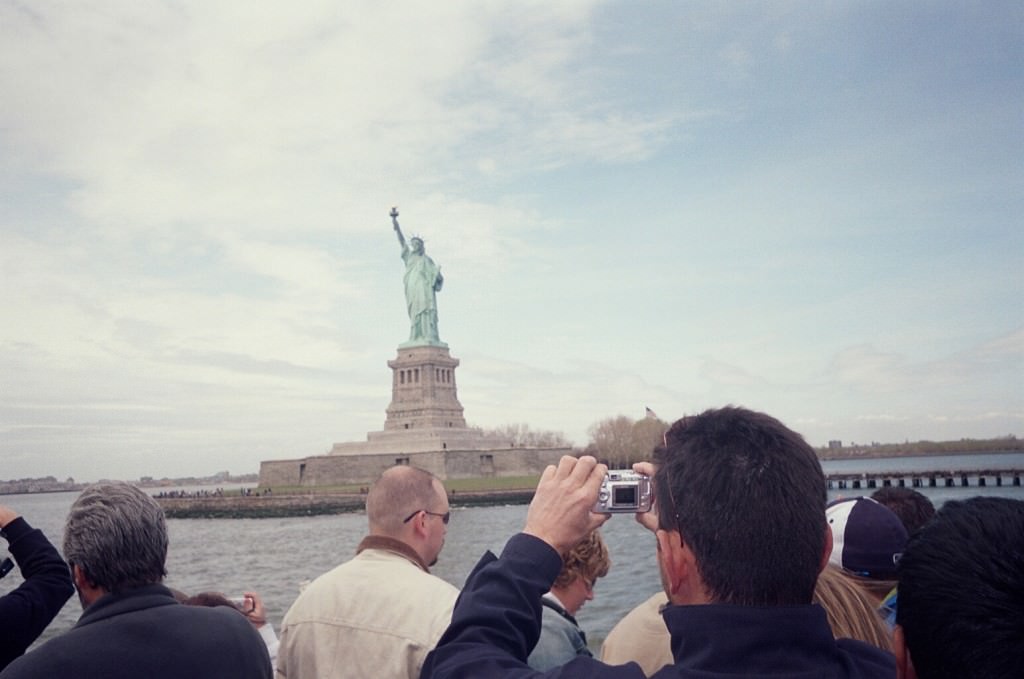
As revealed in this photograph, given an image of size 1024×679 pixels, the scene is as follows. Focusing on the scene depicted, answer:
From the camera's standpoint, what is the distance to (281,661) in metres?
3.85

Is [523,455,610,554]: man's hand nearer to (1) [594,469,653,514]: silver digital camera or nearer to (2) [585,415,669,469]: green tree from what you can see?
(1) [594,469,653,514]: silver digital camera

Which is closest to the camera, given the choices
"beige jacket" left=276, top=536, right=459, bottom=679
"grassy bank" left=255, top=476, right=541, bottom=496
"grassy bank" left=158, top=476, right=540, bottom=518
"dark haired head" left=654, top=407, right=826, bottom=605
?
"dark haired head" left=654, top=407, right=826, bottom=605

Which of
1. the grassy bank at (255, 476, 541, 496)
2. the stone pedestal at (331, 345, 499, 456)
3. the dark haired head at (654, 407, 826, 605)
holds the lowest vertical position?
the grassy bank at (255, 476, 541, 496)

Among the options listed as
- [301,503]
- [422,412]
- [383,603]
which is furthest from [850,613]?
[422,412]

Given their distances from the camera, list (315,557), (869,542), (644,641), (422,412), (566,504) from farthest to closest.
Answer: (422,412) < (315,557) < (869,542) < (644,641) < (566,504)

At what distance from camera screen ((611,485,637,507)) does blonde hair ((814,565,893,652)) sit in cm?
73

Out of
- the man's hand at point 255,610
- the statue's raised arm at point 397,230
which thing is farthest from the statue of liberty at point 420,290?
the man's hand at point 255,610

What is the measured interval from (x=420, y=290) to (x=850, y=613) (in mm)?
62983

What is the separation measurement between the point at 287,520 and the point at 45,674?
48.0 metres

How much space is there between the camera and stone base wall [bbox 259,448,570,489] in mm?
58000

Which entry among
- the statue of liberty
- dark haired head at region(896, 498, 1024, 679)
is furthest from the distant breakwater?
dark haired head at region(896, 498, 1024, 679)

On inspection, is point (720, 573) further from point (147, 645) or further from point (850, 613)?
point (147, 645)

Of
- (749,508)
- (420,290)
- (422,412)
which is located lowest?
(749,508)

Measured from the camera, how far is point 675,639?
179 centimetres
